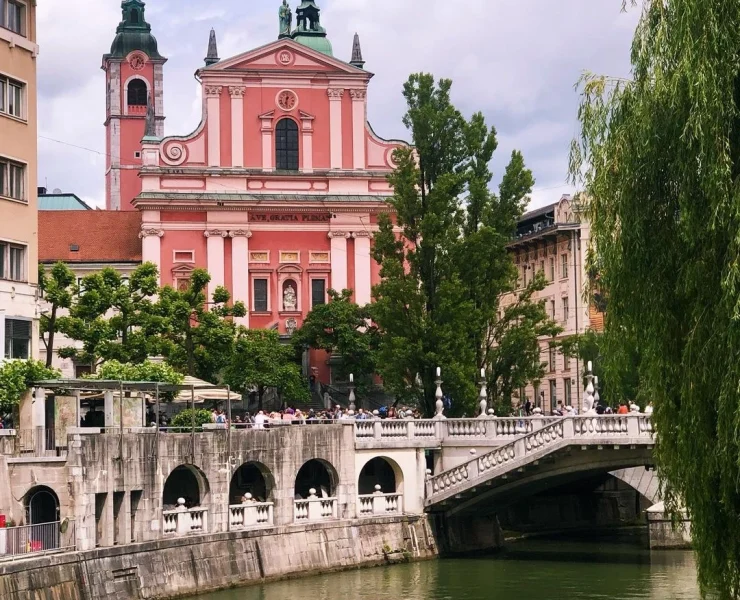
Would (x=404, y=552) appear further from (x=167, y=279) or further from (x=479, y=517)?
(x=167, y=279)

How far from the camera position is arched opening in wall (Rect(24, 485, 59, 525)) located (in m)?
40.7

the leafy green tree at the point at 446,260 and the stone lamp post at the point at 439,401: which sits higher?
the leafy green tree at the point at 446,260

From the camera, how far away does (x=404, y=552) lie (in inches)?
2016

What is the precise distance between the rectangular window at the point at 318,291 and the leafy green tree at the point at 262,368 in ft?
31.5

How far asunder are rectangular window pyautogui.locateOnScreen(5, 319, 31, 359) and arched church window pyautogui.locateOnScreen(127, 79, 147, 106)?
7310cm

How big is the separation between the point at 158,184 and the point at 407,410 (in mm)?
26082

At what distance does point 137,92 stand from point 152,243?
Result: 135 feet

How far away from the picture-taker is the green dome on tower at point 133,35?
395ft

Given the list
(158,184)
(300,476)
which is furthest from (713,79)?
(158,184)

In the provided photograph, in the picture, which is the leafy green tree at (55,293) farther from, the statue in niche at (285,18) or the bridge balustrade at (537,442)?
the statue in niche at (285,18)

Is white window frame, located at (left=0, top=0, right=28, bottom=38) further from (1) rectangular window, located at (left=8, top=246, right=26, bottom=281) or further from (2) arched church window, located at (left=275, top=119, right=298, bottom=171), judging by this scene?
(2) arched church window, located at (left=275, top=119, right=298, bottom=171)

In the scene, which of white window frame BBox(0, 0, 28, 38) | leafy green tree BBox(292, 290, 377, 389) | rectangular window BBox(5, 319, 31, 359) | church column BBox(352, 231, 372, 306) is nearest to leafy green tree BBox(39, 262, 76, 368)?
rectangular window BBox(5, 319, 31, 359)

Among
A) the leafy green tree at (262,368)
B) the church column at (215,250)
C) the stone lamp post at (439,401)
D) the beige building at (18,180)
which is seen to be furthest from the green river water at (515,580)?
the church column at (215,250)

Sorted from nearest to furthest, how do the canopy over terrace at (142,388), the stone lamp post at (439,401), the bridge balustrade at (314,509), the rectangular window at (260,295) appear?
the canopy over terrace at (142,388) < the bridge balustrade at (314,509) < the stone lamp post at (439,401) < the rectangular window at (260,295)
